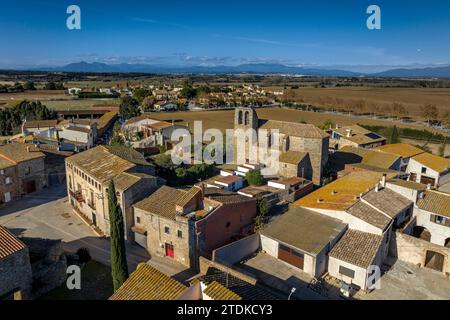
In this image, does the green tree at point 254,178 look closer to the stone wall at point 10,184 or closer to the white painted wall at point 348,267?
the white painted wall at point 348,267

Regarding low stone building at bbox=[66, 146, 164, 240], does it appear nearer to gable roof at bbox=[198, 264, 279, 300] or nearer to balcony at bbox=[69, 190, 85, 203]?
balcony at bbox=[69, 190, 85, 203]

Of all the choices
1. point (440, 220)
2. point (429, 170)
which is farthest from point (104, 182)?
point (429, 170)

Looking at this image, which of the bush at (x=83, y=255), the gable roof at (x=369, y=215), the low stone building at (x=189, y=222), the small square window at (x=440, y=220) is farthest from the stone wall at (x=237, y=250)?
the small square window at (x=440, y=220)

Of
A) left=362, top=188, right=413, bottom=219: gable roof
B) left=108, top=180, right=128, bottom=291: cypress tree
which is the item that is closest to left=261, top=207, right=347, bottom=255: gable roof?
left=362, top=188, right=413, bottom=219: gable roof

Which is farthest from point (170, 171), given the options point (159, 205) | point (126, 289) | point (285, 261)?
point (126, 289)

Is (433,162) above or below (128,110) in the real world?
below

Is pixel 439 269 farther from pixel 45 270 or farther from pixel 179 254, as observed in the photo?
pixel 45 270

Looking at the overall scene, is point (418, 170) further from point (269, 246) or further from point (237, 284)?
point (237, 284)
